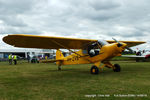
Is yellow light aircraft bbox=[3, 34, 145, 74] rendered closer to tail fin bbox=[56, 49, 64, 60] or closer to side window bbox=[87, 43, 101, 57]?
side window bbox=[87, 43, 101, 57]

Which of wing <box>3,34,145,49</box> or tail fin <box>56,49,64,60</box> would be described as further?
tail fin <box>56,49,64,60</box>

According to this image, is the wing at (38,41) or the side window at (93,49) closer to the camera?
the wing at (38,41)

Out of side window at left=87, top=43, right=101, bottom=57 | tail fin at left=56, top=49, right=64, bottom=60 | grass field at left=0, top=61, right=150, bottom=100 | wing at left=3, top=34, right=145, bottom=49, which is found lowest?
grass field at left=0, top=61, right=150, bottom=100

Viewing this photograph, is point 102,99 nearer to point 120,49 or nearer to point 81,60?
point 120,49

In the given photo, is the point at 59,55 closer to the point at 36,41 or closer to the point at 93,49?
the point at 93,49

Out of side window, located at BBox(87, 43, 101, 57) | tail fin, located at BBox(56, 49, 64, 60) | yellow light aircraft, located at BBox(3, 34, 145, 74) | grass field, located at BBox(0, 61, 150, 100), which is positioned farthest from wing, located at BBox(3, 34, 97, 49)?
tail fin, located at BBox(56, 49, 64, 60)

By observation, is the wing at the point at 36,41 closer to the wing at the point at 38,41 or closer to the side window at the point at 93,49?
the wing at the point at 38,41

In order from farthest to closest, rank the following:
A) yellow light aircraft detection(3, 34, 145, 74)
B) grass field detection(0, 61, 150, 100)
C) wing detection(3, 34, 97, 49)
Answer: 1. yellow light aircraft detection(3, 34, 145, 74)
2. wing detection(3, 34, 97, 49)
3. grass field detection(0, 61, 150, 100)

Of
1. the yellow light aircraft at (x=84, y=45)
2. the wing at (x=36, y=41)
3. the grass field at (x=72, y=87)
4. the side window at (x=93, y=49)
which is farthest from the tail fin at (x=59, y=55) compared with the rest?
the grass field at (x=72, y=87)

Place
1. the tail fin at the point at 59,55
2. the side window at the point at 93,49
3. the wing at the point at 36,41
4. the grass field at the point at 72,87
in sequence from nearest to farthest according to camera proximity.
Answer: the grass field at the point at 72,87, the wing at the point at 36,41, the side window at the point at 93,49, the tail fin at the point at 59,55

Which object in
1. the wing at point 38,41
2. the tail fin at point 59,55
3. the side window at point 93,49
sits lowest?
the tail fin at point 59,55

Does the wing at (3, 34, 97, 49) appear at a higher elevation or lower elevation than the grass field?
higher

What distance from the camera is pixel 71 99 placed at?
383 centimetres

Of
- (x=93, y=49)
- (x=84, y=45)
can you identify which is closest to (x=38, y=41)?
(x=84, y=45)
